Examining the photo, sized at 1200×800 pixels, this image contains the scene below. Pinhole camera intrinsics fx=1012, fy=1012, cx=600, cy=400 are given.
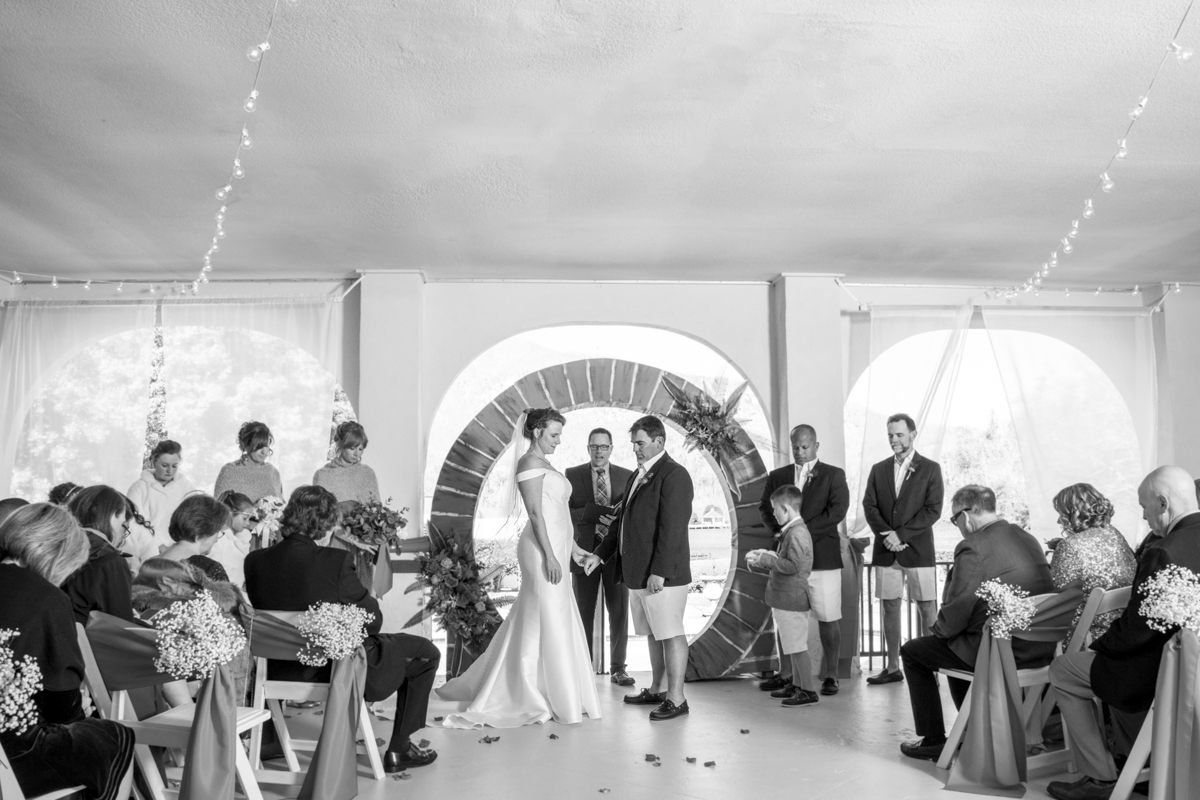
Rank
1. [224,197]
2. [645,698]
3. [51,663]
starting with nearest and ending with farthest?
1. [51,663]
2. [224,197]
3. [645,698]

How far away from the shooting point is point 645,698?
224 inches

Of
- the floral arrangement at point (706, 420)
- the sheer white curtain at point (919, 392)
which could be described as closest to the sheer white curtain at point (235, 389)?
the floral arrangement at point (706, 420)

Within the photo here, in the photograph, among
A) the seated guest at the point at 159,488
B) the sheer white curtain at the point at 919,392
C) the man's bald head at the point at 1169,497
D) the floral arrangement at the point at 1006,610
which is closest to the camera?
the man's bald head at the point at 1169,497

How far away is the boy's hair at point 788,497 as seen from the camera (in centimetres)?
572

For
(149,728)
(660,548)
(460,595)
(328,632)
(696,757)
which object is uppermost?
(660,548)

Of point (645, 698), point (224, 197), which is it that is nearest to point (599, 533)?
point (645, 698)

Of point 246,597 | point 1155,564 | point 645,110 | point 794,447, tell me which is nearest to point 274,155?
point 645,110

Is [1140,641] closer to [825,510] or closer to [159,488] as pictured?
[825,510]

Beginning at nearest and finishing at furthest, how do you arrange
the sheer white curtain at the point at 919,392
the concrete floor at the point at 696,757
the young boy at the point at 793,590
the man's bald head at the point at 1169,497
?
the man's bald head at the point at 1169,497 → the concrete floor at the point at 696,757 → the young boy at the point at 793,590 → the sheer white curtain at the point at 919,392

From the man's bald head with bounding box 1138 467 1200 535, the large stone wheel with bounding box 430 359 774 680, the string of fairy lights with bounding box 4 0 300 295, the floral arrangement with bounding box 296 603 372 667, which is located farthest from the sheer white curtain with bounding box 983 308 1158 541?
the string of fairy lights with bounding box 4 0 300 295

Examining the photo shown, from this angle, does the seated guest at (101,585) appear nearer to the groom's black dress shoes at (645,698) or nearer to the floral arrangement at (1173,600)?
the groom's black dress shoes at (645,698)

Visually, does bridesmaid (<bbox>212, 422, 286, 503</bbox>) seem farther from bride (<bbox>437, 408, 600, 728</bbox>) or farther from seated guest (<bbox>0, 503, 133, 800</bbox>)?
seated guest (<bbox>0, 503, 133, 800</bbox>)

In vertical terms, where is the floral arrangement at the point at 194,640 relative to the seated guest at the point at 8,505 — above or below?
below

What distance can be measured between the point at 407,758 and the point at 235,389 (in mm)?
3562
